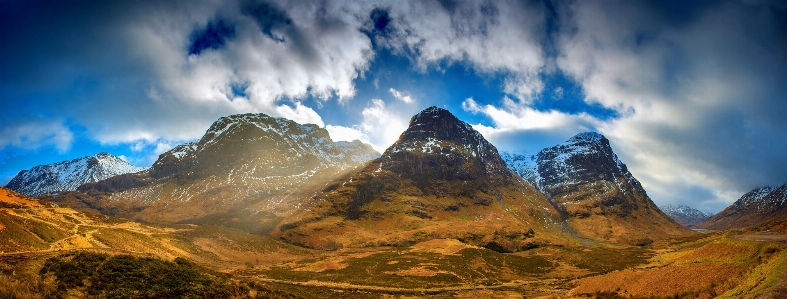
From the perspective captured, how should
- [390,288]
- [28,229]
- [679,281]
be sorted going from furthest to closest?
1. [390,288]
2. [28,229]
3. [679,281]

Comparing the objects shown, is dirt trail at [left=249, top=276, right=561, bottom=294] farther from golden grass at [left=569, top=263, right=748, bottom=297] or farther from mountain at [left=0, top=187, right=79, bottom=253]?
mountain at [left=0, top=187, right=79, bottom=253]

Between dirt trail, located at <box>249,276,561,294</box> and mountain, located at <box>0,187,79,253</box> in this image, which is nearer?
mountain, located at <box>0,187,79,253</box>

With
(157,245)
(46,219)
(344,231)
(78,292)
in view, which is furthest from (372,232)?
(78,292)

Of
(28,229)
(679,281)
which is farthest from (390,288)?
(28,229)

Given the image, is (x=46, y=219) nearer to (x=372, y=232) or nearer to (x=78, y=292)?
(x=78, y=292)

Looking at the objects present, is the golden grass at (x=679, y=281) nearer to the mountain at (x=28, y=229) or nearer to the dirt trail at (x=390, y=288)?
the dirt trail at (x=390, y=288)

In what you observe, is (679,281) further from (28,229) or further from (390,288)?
(28,229)

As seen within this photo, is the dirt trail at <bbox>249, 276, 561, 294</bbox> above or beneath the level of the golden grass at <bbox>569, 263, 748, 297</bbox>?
beneath

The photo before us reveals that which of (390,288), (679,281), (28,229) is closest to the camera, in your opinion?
(679,281)

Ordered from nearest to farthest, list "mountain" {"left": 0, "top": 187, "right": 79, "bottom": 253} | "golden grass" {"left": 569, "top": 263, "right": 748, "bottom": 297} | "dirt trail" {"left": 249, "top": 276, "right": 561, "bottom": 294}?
1. "golden grass" {"left": 569, "top": 263, "right": 748, "bottom": 297}
2. "mountain" {"left": 0, "top": 187, "right": 79, "bottom": 253}
3. "dirt trail" {"left": 249, "top": 276, "right": 561, "bottom": 294}

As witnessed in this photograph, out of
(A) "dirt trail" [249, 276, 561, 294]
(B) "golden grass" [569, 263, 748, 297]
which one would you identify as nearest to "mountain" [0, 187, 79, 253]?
(A) "dirt trail" [249, 276, 561, 294]

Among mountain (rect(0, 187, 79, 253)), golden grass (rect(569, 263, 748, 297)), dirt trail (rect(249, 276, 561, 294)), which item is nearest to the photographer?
golden grass (rect(569, 263, 748, 297))

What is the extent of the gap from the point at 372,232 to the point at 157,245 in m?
114

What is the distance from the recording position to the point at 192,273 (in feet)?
96.6
